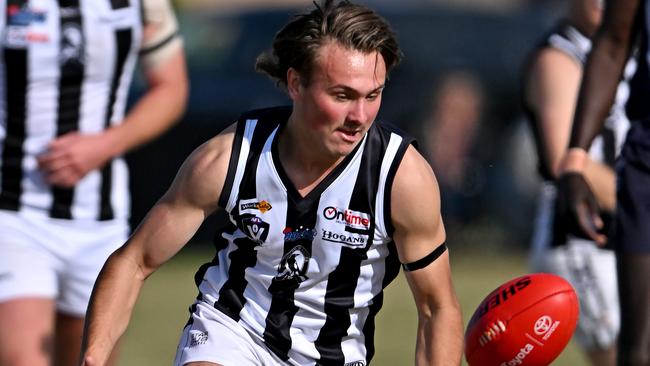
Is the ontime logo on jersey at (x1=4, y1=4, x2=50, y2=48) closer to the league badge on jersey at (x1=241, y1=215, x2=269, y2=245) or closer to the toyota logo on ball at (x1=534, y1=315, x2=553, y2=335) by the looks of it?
the league badge on jersey at (x1=241, y1=215, x2=269, y2=245)

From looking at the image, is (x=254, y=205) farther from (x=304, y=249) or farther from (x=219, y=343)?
(x=219, y=343)

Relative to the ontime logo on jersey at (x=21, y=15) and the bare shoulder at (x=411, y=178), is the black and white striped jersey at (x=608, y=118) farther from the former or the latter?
the ontime logo on jersey at (x=21, y=15)

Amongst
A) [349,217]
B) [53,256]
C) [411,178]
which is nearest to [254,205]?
[349,217]

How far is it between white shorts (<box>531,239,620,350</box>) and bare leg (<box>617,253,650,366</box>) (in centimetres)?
169

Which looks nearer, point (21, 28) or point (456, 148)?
point (21, 28)

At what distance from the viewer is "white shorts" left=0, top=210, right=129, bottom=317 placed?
5.66m

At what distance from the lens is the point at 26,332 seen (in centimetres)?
550

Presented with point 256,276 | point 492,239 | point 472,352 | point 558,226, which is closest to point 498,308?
point 472,352

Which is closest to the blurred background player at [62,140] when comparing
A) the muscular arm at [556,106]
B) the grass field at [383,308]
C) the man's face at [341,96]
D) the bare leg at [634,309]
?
the man's face at [341,96]

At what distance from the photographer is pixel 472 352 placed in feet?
16.4

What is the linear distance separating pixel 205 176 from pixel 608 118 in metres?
2.80

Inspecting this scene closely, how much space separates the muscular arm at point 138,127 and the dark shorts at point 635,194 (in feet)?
6.95

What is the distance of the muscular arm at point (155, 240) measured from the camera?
15.3 ft

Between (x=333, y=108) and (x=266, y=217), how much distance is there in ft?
1.53
